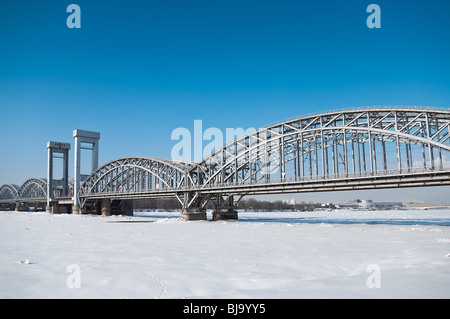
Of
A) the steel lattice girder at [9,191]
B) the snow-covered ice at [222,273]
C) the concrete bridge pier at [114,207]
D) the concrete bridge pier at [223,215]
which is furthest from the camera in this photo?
the steel lattice girder at [9,191]

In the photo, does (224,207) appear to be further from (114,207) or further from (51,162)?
(51,162)

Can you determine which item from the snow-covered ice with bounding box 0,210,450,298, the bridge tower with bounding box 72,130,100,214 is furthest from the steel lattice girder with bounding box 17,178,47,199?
the snow-covered ice with bounding box 0,210,450,298

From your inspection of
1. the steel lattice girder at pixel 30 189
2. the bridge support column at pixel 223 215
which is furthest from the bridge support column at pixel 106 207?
the steel lattice girder at pixel 30 189

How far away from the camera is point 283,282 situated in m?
10.5

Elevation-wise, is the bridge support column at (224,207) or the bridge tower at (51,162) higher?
the bridge tower at (51,162)

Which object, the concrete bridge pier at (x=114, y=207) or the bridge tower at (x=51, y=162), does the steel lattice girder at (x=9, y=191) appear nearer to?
the bridge tower at (x=51, y=162)

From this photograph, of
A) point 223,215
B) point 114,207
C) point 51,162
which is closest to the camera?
point 223,215

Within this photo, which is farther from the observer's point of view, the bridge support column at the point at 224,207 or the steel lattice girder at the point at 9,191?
the steel lattice girder at the point at 9,191

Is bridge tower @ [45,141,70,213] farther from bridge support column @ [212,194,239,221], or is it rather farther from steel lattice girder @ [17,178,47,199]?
bridge support column @ [212,194,239,221]

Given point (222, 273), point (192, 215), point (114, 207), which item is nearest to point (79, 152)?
point (114, 207)

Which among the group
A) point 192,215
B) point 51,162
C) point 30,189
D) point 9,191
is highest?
point 51,162
